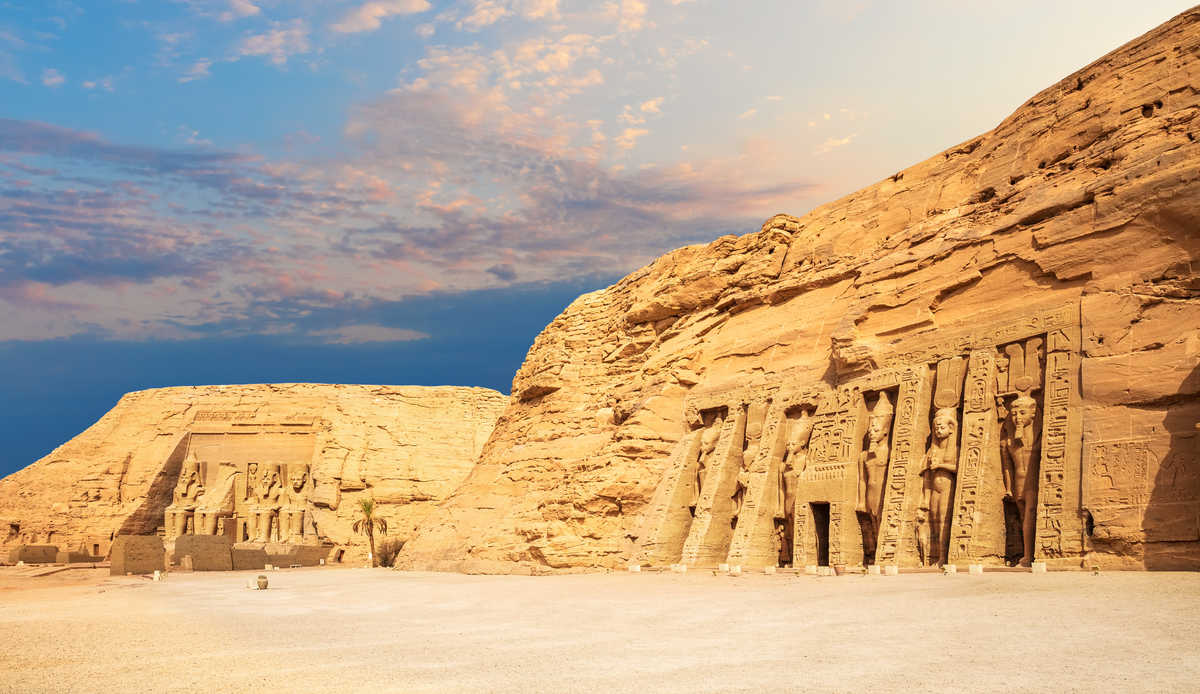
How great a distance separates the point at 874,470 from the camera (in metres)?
17.0

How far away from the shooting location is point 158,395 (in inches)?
1916

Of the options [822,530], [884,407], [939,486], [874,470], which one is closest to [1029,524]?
[939,486]

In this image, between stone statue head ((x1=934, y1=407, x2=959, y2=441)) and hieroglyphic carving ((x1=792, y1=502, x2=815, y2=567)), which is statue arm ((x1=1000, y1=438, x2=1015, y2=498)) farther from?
hieroglyphic carving ((x1=792, y1=502, x2=815, y2=567))

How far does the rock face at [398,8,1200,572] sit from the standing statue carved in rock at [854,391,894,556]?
5 centimetres

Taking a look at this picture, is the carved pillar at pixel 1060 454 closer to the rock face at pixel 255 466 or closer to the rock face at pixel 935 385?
the rock face at pixel 935 385

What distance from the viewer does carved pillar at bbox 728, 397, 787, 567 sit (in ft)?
61.5

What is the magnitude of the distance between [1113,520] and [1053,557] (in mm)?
961

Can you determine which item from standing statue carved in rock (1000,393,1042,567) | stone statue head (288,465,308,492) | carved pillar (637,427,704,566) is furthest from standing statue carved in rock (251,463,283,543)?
standing statue carved in rock (1000,393,1042,567)

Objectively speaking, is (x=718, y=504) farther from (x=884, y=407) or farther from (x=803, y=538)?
(x=884, y=407)

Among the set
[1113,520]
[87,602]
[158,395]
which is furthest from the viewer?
[158,395]

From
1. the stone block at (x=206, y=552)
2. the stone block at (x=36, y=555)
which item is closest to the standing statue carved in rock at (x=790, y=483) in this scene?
the stone block at (x=206, y=552)

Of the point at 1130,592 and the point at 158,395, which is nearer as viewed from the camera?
the point at 1130,592

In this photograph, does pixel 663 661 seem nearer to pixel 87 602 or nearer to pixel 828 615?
pixel 828 615

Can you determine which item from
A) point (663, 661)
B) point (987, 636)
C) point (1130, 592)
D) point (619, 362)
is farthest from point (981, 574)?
point (619, 362)
